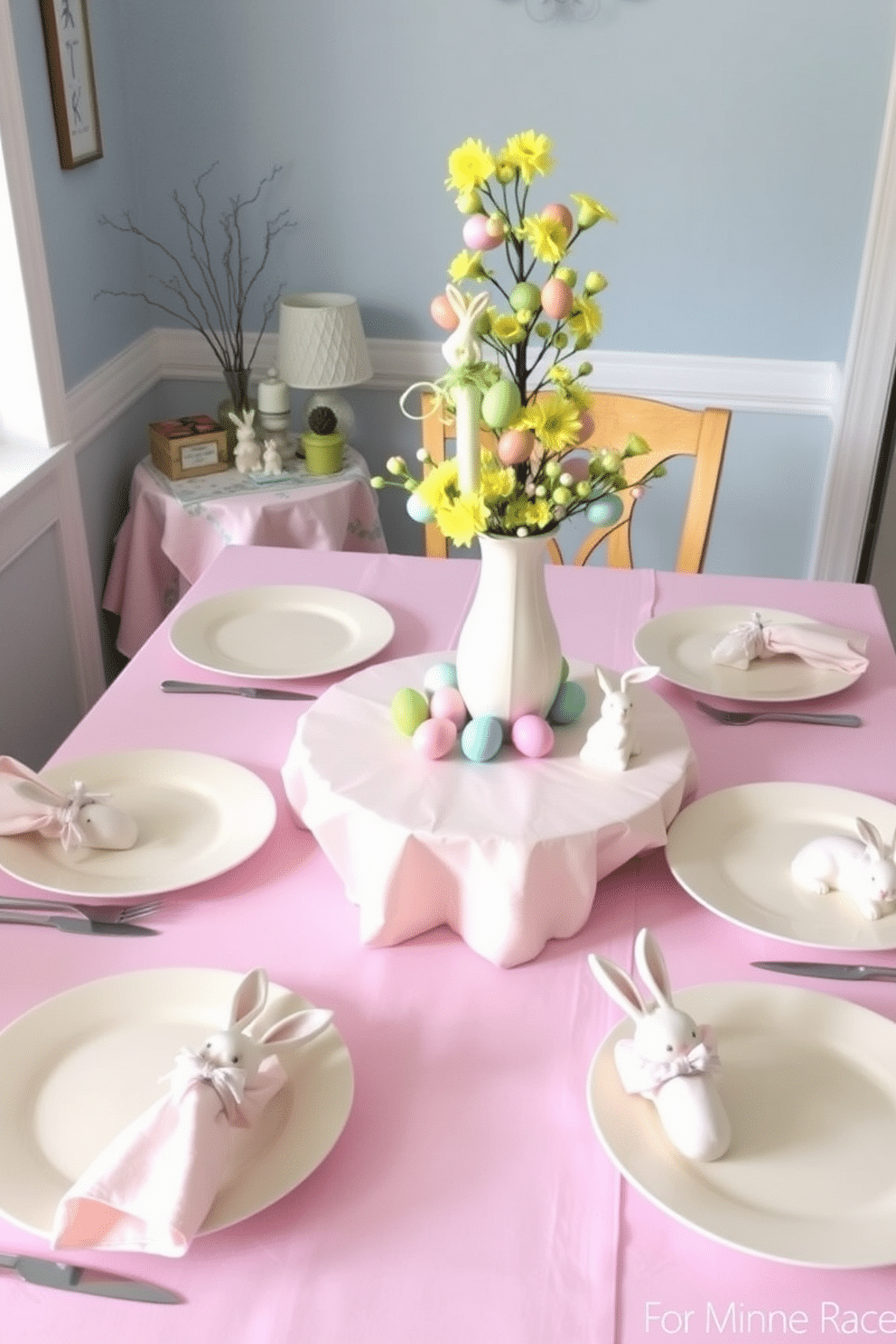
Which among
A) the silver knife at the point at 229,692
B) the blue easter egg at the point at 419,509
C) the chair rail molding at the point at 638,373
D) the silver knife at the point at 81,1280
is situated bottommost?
the chair rail molding at the point at 638,373


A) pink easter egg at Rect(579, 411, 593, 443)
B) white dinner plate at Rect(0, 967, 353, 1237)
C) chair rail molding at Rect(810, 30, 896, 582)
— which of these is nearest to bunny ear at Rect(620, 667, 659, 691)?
pink easter egg at Rect(579, 411, 593, 443)

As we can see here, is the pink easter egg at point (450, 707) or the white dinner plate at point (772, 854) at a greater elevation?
the pink easter egg at point (450, 707)

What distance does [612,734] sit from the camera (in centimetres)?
115

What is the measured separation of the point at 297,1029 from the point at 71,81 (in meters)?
2.05

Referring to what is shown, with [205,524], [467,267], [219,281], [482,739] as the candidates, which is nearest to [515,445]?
[467,267]

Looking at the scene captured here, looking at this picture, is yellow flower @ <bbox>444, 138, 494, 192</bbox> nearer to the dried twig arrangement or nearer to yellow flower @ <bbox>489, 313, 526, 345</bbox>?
yellow flower @ <bbox>489, 313, 526, 345</bbox>

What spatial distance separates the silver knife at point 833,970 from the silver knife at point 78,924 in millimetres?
528

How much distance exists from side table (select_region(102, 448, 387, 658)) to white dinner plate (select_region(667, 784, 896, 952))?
1.43m

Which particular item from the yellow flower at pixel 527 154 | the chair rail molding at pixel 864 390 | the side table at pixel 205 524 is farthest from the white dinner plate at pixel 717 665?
the chair rail molding at pixel 864 390

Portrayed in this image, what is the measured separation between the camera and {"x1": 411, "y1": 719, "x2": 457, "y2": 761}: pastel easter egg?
1153 mm

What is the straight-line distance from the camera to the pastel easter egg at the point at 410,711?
118 centimetres

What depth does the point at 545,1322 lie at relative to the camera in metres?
0.75

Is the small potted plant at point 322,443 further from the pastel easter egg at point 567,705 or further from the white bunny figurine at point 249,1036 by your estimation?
the white bunny figurine at point 249,1036

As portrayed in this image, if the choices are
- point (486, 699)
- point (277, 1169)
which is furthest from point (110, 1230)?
point (486, 699)
